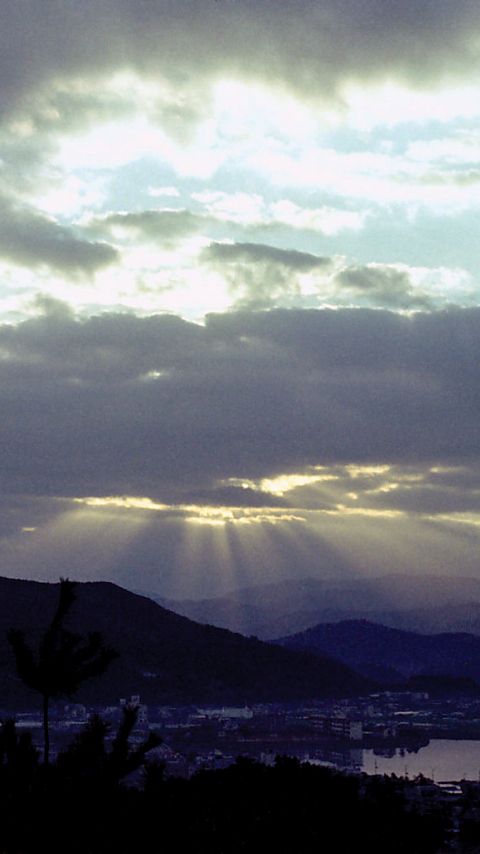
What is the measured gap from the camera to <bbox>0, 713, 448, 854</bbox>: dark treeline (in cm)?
2733

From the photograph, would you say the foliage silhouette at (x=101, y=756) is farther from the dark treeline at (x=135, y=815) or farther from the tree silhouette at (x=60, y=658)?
the tree silhouette at (x=60, y=658)

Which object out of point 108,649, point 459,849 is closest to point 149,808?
point 108,649

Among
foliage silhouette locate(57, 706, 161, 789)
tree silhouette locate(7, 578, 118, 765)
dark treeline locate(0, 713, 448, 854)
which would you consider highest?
tree silhouette locate(7, 578, 118, 765)

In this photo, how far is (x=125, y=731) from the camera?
28766 mm

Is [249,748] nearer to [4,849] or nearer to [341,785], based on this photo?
[341,785]

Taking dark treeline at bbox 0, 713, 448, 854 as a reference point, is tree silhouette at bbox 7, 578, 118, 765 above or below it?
above

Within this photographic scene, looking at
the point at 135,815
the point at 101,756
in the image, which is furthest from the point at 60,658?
the point at 135,815

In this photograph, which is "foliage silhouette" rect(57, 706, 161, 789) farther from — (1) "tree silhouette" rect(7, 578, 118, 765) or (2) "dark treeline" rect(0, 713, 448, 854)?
(1) "tree silhouette" rect(7, 578, 118, 765)

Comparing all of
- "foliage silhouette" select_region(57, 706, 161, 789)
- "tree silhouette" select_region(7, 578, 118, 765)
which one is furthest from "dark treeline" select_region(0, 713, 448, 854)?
"tree silhouette" select_region(7, 578, 118, 765)

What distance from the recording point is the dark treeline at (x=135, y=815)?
27.3 metres

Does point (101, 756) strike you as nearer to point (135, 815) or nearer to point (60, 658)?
point (135, 815)

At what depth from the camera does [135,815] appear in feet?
95.0

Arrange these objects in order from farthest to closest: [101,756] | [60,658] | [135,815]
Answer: [101,756]
[135,815]
[60,658]

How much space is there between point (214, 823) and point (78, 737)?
163 inches
